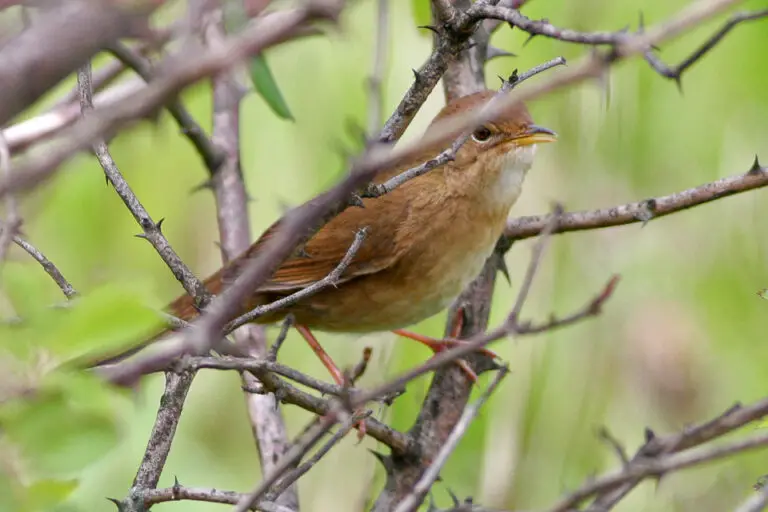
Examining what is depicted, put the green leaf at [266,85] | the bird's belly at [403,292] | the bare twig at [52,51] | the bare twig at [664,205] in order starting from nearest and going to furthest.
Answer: the bare twig at [52,51] < the bare twig at [664,205] < the green leaf at [266,85] < the bird's belly at [403,292]

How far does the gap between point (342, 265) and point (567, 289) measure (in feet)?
7.72

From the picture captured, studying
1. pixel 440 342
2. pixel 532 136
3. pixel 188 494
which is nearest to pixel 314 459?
pixel 188 494

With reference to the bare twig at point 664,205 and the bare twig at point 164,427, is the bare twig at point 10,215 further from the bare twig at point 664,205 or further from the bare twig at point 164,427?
the bare twig at point 664,205

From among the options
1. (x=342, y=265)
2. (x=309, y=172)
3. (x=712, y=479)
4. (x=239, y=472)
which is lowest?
(x=712, y=479)

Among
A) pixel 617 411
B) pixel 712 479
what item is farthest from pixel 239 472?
pixel 712 479

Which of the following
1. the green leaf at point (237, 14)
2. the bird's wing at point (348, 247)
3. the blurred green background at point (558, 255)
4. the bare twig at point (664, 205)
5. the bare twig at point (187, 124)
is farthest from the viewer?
the blurred green background at point (558, 255)

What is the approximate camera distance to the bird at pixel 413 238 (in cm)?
386

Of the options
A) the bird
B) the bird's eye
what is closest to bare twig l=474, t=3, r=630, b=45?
the bird

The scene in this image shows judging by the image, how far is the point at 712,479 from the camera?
12.3 ft

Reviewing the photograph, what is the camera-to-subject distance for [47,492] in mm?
1262

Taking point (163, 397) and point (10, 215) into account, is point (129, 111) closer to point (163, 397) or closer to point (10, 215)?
point (10, 215)

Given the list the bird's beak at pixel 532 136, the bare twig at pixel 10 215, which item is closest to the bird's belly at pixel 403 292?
the bird's beak at pixel 532 136

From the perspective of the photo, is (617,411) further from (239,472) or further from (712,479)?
(239,472)

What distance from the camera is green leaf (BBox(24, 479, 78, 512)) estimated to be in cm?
125
